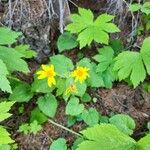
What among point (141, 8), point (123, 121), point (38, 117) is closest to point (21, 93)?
point (38, 117)

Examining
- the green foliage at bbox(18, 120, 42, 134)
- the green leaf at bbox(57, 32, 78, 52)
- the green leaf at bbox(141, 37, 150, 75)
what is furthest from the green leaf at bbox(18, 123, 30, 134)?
the green leaf at bbox(141, 37, 150, 75)

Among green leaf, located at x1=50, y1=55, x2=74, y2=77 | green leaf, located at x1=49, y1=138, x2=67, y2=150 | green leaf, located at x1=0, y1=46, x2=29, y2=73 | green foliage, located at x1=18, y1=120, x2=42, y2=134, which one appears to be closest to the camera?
green leaf, located at x1=0, y1=46, x2=29, y2=73

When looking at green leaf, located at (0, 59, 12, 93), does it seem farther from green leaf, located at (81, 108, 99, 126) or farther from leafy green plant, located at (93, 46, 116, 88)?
leafy green plant, located at (93, 46, 116, 88)

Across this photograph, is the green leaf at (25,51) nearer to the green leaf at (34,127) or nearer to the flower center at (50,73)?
the flower center at (50,73)

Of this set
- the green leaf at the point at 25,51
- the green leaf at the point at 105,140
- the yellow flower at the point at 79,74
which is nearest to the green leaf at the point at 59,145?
the green leaf at the point at 105,140

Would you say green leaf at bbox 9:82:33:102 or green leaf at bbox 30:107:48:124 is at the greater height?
green leaf at bbox 9:82:33:102

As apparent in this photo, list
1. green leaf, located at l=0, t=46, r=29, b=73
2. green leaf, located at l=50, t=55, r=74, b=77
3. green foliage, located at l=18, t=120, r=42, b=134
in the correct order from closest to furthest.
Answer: green leaf, located at l=0, t=46, r=29, b=73
green foliage, located at l=18, t=120, r=42, b=134
green leaf, located at l=50, t=55, r=74, b=77

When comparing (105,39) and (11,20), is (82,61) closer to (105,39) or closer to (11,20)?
(105,39)
